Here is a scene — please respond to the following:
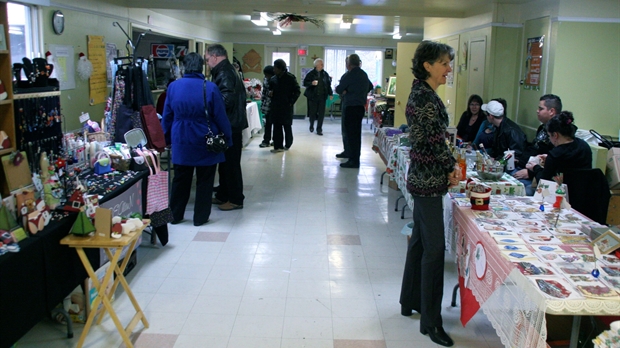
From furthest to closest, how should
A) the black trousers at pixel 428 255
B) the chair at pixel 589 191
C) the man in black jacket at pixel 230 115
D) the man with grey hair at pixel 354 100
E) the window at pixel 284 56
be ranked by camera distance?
1. the window at pixel 284 56
2. the man with grey hair at pixel 354 100
3. the man in black jacket at pixel 230 115
4. the chair at pixel 589 191
5. the black trousers at pixel 428 255

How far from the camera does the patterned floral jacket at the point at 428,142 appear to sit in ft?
9.12

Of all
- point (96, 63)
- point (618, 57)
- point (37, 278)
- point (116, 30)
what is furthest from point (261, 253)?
point (618, 57)

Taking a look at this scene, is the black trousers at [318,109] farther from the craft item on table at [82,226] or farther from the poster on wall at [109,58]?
the craft item on table at [82,226]

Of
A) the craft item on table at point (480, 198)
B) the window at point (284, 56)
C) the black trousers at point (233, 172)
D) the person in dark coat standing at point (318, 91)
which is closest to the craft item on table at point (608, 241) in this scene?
the craft item on table at point (480, 198)

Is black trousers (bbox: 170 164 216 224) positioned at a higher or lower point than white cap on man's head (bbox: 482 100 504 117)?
lower

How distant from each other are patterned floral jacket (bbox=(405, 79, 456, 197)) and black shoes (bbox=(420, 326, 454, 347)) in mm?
790

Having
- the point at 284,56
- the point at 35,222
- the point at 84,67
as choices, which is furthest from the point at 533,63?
the point at 284,56

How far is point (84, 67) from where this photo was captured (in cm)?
530

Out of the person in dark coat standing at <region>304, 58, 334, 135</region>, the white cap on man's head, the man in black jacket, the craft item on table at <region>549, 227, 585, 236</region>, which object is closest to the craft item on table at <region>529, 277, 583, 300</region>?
the craft item on table at <region>549, 227, 585, 236</region>

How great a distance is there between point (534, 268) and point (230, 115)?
3.65 metres

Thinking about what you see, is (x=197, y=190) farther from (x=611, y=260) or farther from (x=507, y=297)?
(x=611, y=260)

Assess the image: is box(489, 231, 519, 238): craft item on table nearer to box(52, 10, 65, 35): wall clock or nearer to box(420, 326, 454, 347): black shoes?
box(420, 326, 454, 347): black shoes

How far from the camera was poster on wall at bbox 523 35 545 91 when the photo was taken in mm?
5773

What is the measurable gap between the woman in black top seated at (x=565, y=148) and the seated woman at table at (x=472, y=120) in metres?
2.18
